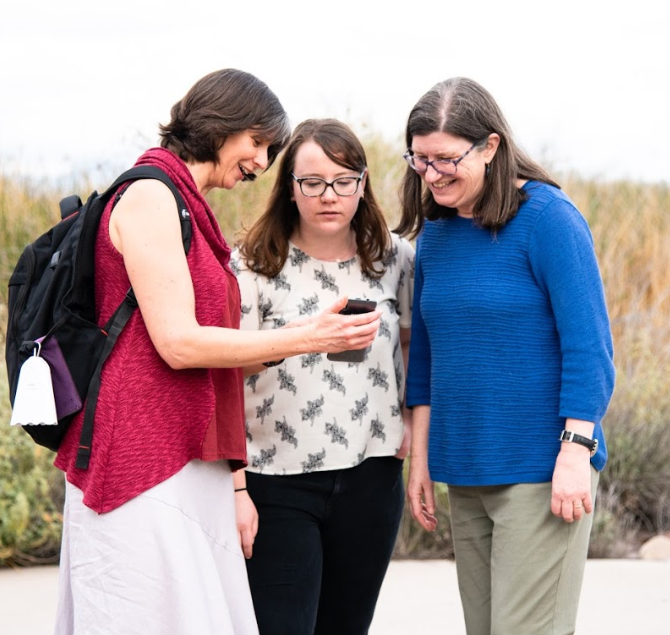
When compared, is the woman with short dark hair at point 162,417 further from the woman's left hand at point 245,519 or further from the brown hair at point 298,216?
the brown hair at point 298,216

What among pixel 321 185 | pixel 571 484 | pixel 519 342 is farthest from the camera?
pixel 321 185

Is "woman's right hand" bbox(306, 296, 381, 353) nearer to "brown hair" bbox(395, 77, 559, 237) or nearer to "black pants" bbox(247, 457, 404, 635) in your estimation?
"brown hair" bbox(395, 77, 559, 237)

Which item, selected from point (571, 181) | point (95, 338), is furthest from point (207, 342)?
point (571, 181)

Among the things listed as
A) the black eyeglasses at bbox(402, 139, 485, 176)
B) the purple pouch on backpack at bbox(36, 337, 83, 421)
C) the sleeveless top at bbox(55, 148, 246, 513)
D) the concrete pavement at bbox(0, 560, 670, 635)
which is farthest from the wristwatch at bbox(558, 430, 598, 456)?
the concrete pavement at bbox(0, 560, 670, 635)

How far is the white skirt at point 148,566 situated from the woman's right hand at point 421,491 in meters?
0.83

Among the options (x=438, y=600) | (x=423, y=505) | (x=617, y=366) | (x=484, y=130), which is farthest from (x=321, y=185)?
(x=617, y=366)

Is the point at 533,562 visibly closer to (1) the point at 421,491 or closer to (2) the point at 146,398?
(1) the point at 421,491

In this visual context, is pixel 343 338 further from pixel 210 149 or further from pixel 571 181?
pixel 571 181

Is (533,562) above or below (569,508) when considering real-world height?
below

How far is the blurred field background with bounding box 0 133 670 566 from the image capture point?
16.6 feet

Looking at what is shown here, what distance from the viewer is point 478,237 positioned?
2805mm

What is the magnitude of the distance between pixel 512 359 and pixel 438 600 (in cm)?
235

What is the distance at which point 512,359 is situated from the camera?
2.71m

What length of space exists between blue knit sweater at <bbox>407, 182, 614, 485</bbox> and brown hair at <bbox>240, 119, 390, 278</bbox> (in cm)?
31
